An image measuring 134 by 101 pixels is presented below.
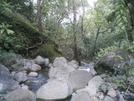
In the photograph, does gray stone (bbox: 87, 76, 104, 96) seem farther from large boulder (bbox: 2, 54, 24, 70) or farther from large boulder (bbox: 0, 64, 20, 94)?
large boulder (bbox: 2, 54, 24, 70)

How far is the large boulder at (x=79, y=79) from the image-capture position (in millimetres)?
4536

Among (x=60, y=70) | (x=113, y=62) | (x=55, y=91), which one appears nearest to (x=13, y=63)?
(x=60, y=70)

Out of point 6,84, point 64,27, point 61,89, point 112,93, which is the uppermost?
point 64,27

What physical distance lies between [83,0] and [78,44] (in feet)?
12.8

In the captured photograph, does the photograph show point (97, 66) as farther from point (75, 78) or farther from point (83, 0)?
point (83, 0)

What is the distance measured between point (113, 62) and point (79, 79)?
160 cm

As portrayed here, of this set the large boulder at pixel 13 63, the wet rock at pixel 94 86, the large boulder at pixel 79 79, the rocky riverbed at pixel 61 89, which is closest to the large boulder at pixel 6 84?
the rocky riverbed at pixel 61 89

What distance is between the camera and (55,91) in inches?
146

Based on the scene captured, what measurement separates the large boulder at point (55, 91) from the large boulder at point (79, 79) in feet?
2.25

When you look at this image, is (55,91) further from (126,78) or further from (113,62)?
(113,62)

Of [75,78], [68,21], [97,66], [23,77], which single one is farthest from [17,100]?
[68,21]

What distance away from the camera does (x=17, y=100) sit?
3174 mm

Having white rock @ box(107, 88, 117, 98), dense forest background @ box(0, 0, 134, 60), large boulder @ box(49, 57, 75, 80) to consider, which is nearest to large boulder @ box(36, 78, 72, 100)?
white rock @ box(107, 88, 117, 98)

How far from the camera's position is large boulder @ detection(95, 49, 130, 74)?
4.71 m
